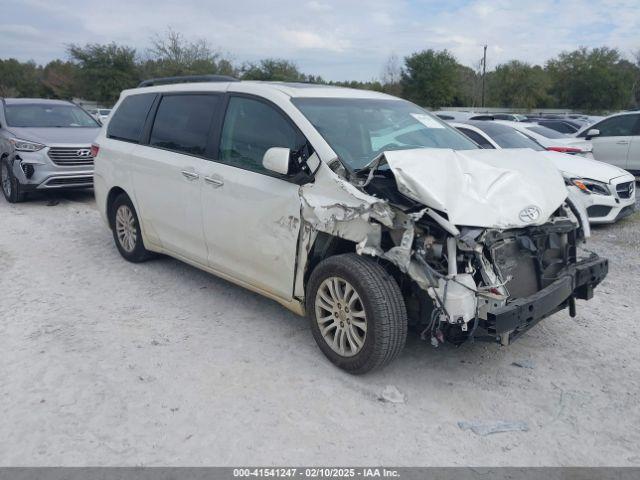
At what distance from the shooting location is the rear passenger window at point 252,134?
4102 mm

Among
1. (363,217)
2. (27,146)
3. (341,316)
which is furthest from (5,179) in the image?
(363,217)

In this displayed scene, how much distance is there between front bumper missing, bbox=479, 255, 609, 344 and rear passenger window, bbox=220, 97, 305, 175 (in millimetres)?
1810

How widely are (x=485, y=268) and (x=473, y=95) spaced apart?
5886cm

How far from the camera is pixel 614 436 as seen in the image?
10.0 feet

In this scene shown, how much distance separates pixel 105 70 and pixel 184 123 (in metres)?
49.0

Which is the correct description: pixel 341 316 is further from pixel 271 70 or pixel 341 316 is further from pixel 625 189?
pixel 271 70

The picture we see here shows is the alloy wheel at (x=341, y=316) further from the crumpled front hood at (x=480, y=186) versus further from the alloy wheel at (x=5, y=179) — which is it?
the alloy wheel at (x=5, y=179)

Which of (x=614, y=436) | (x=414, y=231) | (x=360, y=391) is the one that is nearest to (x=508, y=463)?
(x=614, y=436)

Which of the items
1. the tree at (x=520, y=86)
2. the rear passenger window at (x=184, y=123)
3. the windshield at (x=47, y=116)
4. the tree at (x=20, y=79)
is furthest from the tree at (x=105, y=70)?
the rear passenger window at (x=184, y=123)

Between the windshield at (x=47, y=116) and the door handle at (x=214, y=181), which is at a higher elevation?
the windshield at (x=47, y=116)

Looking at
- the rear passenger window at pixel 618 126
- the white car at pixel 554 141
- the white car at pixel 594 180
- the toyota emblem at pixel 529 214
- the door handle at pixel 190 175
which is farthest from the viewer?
the rear passenger window at pixel 618 126

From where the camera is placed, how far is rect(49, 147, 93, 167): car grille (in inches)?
359

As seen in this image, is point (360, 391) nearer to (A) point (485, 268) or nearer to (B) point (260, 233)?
(A) point (485, 268)

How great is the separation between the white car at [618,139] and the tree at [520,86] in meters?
39.4
